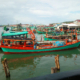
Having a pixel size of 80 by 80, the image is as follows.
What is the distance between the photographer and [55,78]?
7.40ft

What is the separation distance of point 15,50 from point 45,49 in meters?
5.34

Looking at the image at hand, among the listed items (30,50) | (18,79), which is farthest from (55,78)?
(30,50)

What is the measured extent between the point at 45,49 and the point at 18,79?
8.65m

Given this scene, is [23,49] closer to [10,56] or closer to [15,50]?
[15,50]

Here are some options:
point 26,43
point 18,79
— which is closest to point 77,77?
point 18,79

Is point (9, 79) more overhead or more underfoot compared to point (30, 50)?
more underfoot

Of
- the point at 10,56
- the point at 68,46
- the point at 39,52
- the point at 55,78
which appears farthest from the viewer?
the point at 68,46

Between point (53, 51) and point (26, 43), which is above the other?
point (26, 43)

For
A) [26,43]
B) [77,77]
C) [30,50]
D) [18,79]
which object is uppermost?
[77,77]

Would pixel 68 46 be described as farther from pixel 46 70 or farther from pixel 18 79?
pixel 18 79

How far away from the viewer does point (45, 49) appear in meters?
16.5

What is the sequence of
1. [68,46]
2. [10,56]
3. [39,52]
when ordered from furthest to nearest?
[68,46], [39,52], [10,56]

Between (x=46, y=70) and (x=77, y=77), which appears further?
(x=46, y=70)

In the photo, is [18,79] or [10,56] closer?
[18,79]
